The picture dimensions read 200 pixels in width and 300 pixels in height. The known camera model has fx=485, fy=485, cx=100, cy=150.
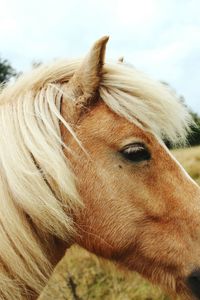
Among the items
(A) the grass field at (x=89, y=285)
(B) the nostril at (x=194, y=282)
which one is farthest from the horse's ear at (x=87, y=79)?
(A) the grass field at (x=89, y=285)

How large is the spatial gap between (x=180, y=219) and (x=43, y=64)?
3.62 feet

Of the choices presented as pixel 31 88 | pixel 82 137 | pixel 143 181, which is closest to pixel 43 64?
pixel 31 88

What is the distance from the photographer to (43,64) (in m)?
2.64

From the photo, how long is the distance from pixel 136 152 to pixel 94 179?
0.81 feet

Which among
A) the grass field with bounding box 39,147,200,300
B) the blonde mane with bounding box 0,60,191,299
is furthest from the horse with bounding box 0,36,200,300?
the grass field with bounding box 39,147,200,300

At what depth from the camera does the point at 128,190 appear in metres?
2.39

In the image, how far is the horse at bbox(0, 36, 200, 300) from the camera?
225 cm

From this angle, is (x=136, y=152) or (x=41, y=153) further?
(x=136, y=152)

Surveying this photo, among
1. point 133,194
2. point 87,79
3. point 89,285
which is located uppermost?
point 87,79

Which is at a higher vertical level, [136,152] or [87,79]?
[87,79]

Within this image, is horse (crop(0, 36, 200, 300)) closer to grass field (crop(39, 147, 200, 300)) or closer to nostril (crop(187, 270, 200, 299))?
nostril (crop(187, 270, 200, 299))

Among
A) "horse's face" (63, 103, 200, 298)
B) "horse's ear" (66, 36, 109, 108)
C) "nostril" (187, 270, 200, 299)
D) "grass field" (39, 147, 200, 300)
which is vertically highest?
"horse's ear" (66, 36, 109, 108)

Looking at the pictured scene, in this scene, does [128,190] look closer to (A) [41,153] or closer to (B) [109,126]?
(B) [109,126]

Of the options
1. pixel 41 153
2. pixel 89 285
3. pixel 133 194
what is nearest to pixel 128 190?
pixel 133 194
